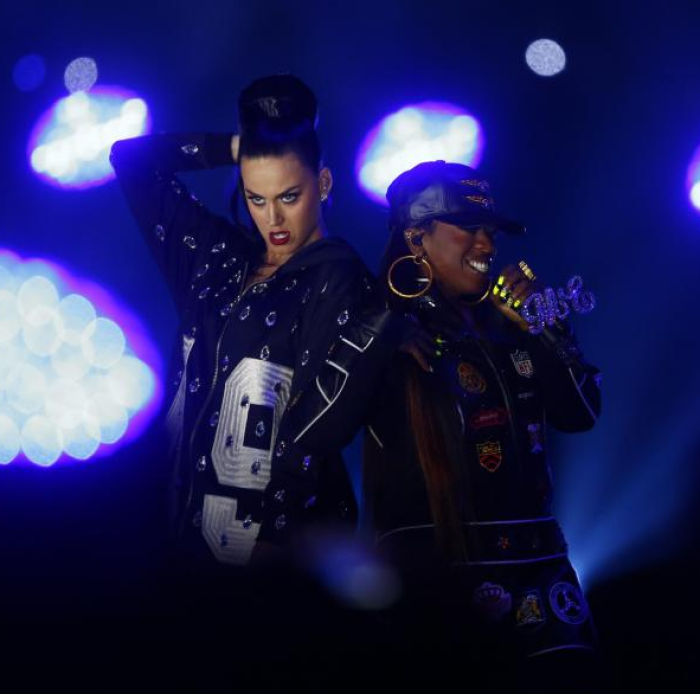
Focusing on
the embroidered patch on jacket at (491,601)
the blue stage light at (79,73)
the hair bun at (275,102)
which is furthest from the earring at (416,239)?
the blue stage light at (79,73)

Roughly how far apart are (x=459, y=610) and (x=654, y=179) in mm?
2480

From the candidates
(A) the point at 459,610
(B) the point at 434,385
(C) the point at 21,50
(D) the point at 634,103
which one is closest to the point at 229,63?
(C) the point at 21,50

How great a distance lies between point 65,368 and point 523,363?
288 cm

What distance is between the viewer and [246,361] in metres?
2.53

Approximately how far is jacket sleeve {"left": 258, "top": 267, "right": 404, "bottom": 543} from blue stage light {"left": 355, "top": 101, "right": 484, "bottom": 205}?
166cm

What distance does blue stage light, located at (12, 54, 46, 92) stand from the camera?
420 centimetres

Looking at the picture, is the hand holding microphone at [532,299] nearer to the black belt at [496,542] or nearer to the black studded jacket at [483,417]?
the black studded jacket at [483,417]

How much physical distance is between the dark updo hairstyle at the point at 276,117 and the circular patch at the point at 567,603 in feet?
4.86

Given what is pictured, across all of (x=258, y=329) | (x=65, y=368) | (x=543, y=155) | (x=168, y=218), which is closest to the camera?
(x=258, y=329)

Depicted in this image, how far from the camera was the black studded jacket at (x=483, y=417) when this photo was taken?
2336 millimetres

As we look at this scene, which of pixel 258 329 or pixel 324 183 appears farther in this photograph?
pixel 324 183

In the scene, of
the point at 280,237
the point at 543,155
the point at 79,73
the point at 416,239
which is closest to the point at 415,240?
the point at 416,239

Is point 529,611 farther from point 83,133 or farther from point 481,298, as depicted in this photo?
point 83,133

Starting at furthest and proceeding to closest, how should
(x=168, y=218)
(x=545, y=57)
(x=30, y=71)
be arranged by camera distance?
(x=30, y=71) < (x=545, y=57) < (x=168, y=218)
